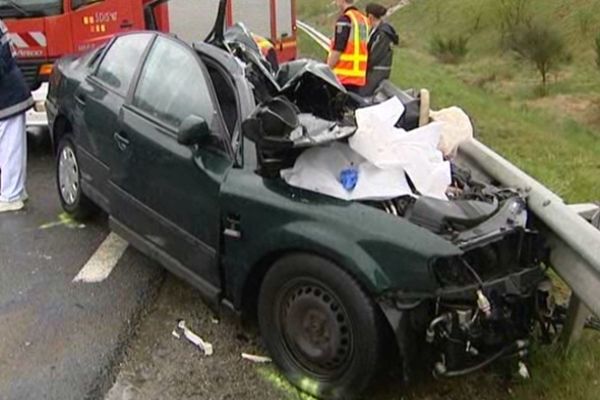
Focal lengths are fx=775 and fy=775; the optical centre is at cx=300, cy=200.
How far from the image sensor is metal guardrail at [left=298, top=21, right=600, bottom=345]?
3623mm

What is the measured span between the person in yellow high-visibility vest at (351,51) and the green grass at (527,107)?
191cm

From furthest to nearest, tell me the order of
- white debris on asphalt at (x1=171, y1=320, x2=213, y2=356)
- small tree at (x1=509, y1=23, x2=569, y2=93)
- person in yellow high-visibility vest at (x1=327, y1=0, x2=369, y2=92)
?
small tree at (x1=509, y1=23, x2=569, y2=93) < person in yellow high-visibility vest at (x1=327, y1=0, x2=369, y2=92) < white debris on asphalt at (x1=171, y1=320, x2=213, y2=356)

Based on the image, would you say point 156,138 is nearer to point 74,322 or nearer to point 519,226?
point 74,322

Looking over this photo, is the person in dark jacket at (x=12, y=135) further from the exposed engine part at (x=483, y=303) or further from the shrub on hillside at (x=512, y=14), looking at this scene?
the shrub on hillside at (x=512, y=14)

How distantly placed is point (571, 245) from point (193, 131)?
206 centimetres

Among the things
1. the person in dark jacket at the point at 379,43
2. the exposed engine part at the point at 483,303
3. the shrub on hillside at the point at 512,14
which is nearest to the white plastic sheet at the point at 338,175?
the exposed engine part at the point at 483,303

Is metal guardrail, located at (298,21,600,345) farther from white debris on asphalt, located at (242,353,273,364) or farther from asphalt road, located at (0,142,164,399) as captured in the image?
asphalt road, located at (0,142,164,399)

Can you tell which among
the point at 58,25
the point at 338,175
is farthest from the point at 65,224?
the point at 58,25

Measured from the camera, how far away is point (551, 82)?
17.0 metres

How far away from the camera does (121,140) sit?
5070 mm

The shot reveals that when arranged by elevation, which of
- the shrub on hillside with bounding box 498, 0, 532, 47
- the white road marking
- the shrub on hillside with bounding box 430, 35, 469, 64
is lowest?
the shrub on hillside with bounding box 430, 35, 469, 64

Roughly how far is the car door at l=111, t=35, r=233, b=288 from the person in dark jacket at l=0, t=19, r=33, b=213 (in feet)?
5.84

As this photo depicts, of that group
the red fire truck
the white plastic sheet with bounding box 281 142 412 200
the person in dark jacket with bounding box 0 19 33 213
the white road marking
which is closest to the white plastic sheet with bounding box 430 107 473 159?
the white plastic sheet with bounding box 281 142 412 200

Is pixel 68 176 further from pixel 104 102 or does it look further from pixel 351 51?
pixel 351 51
